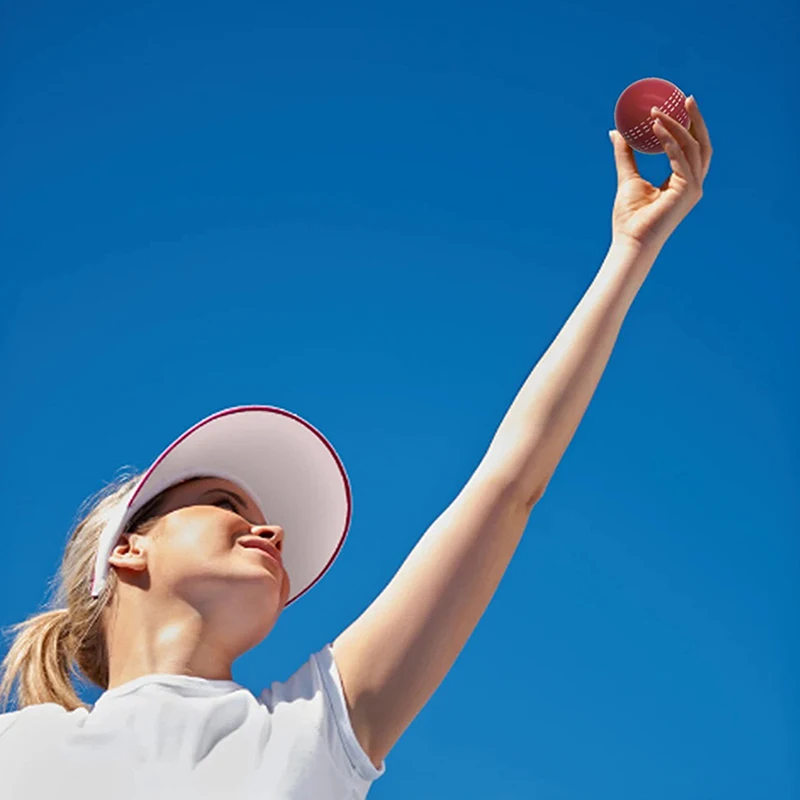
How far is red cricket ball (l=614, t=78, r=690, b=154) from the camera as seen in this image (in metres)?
4.55

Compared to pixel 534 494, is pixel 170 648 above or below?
below

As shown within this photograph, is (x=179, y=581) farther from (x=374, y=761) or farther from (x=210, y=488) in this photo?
(x=374, y=761)

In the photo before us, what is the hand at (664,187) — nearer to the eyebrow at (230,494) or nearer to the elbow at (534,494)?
the elbow at (534,494)

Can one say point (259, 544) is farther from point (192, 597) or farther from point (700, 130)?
point (700, 130)

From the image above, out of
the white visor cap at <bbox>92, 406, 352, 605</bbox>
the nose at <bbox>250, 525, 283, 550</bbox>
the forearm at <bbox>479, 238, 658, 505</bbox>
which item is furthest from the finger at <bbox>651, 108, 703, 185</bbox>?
the nose at <bbox>250, 525, 283, 550</bbox>

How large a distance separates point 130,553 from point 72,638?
1.40 ft

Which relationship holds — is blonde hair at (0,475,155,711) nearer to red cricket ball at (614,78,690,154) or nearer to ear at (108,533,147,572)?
ear at (108,533,147,572)

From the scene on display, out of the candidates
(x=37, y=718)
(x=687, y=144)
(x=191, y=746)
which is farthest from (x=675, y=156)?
(x=37, y=718)

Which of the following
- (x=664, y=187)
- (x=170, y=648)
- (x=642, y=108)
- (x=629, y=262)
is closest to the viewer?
(x=170, y=648)

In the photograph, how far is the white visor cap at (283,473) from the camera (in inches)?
135

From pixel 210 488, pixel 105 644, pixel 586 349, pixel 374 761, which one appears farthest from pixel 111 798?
pixel 586 349

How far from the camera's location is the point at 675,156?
377 centimetres

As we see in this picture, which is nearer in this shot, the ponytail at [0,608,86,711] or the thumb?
the ponytail at [0,608,86,711]

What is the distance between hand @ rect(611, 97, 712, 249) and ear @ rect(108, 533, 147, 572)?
5.37 ft
